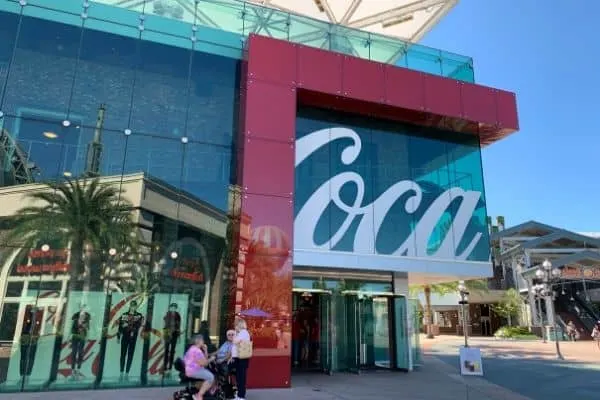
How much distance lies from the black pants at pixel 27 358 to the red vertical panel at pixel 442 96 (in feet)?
44.9

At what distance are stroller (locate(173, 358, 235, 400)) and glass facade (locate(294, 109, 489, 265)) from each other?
511 cm

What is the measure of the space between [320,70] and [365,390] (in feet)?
31.3

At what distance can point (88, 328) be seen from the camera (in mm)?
11805

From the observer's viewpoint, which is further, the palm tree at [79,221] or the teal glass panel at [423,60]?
the teal glass panel at [423,60]

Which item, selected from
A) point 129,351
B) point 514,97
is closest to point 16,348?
point 129,351

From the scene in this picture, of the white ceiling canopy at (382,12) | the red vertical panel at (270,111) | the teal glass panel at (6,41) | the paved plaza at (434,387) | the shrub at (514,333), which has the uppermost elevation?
the white ceiling canopy at (382,12)

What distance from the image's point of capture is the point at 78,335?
38.4ft

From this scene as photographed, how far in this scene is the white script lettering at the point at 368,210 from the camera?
14.6m

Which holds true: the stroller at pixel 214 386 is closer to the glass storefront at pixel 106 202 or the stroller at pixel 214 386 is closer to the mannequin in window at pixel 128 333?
the glass storefront at pixel 106 202

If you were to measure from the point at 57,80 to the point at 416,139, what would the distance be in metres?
11.9

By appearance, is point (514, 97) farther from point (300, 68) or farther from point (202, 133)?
point (202, 133)

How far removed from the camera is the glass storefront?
1167 centimetres

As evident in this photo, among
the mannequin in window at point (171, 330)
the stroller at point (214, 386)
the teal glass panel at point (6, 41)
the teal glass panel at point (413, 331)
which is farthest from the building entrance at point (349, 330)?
the teal glass panel at point (6, 41)

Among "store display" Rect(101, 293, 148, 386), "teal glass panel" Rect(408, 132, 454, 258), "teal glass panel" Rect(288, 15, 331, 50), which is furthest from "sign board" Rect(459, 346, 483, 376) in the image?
"teal glass panel" Rect(288, 15, 331, 50)
